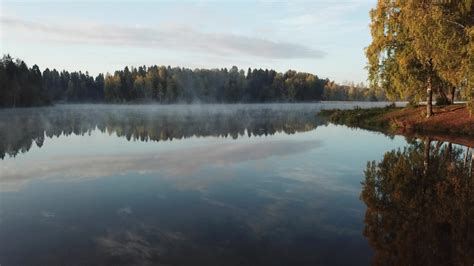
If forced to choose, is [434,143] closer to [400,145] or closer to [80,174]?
[400,145]

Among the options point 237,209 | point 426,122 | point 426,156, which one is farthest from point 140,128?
point 237,209

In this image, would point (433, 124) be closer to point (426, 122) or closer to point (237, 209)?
point (426, 122)

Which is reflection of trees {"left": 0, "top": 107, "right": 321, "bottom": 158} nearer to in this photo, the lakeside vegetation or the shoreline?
the shoreline

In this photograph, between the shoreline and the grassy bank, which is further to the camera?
the grassy bank

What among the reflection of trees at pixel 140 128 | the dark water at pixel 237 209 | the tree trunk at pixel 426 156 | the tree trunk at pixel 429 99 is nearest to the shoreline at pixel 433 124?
the tree trunk at pixel 429 99

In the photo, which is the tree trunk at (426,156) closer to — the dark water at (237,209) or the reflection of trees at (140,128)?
the dark water at (237,209)

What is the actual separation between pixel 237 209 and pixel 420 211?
17.8 ft

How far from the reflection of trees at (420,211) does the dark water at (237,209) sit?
0.13 ft

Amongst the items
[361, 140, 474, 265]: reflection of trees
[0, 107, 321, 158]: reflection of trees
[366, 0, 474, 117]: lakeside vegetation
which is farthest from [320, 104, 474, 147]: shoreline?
[361, 140, 474, 265]: reflection of trees

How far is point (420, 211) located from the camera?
10031 mm

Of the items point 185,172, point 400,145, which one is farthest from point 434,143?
point 185,172

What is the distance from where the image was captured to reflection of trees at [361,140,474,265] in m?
7.58

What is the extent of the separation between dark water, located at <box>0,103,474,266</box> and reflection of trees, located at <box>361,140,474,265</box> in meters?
0.04

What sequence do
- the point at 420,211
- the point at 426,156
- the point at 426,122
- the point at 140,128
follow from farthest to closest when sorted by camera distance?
the point at 140,128
the point at 426,122
the point at 426,156
the point at 420,211
